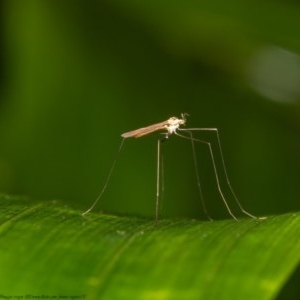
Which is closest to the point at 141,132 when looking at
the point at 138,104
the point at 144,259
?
the point at 138,104

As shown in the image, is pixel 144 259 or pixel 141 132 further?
pixel 141 132

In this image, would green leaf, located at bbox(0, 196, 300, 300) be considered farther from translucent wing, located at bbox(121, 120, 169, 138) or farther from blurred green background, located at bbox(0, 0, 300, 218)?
blurred green background, located at bbox(0, 0, 300, 218)

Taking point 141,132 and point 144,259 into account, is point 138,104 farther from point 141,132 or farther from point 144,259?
point 144,259

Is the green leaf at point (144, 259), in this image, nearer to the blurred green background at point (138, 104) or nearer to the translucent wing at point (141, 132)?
the translucent wing at point (141, 132)

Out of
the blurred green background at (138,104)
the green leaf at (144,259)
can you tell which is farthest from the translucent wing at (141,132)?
the green leaf at (144,259)

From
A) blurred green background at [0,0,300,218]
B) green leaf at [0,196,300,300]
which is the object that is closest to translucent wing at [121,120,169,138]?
blurred green background at [0,0,300,218]

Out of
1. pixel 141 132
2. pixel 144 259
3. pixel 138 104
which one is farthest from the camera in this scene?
pixel 138 104

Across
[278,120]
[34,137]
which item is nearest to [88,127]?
[34,137]

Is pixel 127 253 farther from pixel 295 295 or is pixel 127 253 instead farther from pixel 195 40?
pixel 195 40
